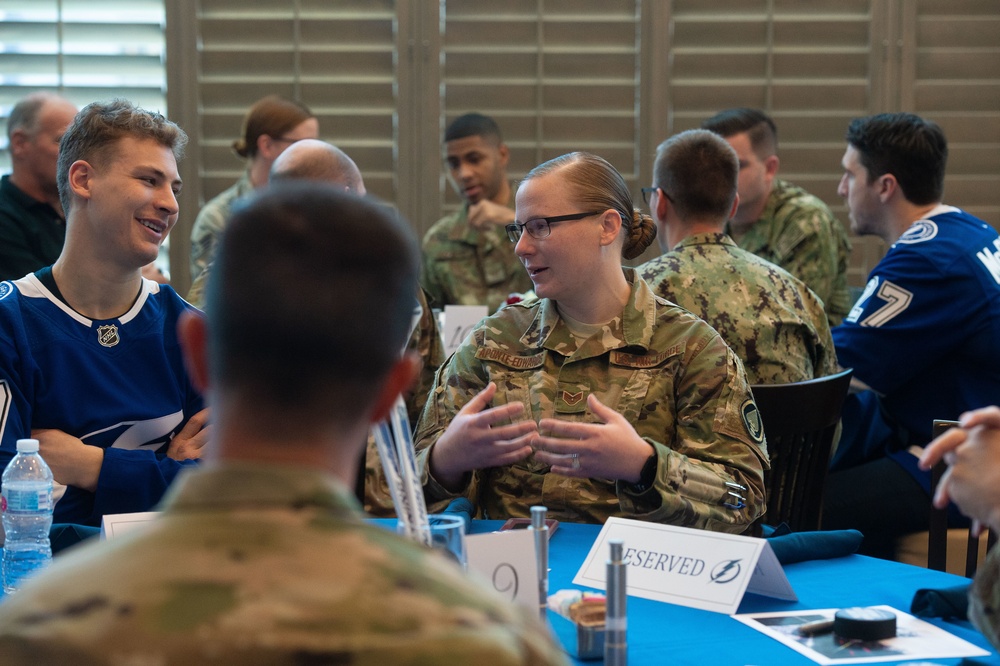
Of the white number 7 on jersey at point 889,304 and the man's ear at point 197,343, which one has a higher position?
the man's ear at point 197,343

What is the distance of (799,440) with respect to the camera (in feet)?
8.65

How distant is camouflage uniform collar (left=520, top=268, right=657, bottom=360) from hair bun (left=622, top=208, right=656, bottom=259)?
Answer: 130 mm

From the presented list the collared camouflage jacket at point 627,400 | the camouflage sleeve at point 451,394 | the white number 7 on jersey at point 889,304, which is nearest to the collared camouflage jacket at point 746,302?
the white number 7 on jersey at point 889,304

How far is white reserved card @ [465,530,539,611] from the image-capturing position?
1429mm

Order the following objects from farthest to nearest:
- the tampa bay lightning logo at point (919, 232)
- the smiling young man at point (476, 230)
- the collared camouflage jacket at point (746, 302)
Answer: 1. the smiling young man at point (476, 230)
2. the tampa bay lightning logo at point (919, 232)
3. the collared camouflage jacket at point (746, 302)

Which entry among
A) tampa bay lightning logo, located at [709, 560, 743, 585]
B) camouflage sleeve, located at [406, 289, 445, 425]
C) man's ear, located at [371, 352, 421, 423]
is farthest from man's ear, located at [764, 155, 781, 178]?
man's ear, located at [371, 352, 421, 423]

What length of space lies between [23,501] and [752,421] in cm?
140

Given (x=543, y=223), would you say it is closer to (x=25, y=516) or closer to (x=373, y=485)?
(x=373, y=485)

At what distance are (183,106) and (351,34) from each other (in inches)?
33.8

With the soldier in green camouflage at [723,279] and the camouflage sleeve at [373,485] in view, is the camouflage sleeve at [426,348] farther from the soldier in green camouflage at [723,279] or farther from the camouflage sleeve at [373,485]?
the soldier in green camouflage at [723,279]

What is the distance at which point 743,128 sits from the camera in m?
4.35

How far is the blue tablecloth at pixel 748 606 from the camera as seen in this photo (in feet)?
4.55

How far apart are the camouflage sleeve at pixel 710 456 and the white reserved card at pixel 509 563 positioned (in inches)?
25.7

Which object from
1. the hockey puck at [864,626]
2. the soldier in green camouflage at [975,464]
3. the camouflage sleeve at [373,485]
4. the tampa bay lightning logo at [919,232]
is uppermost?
the tampa bay lightning logo at [919,232]
